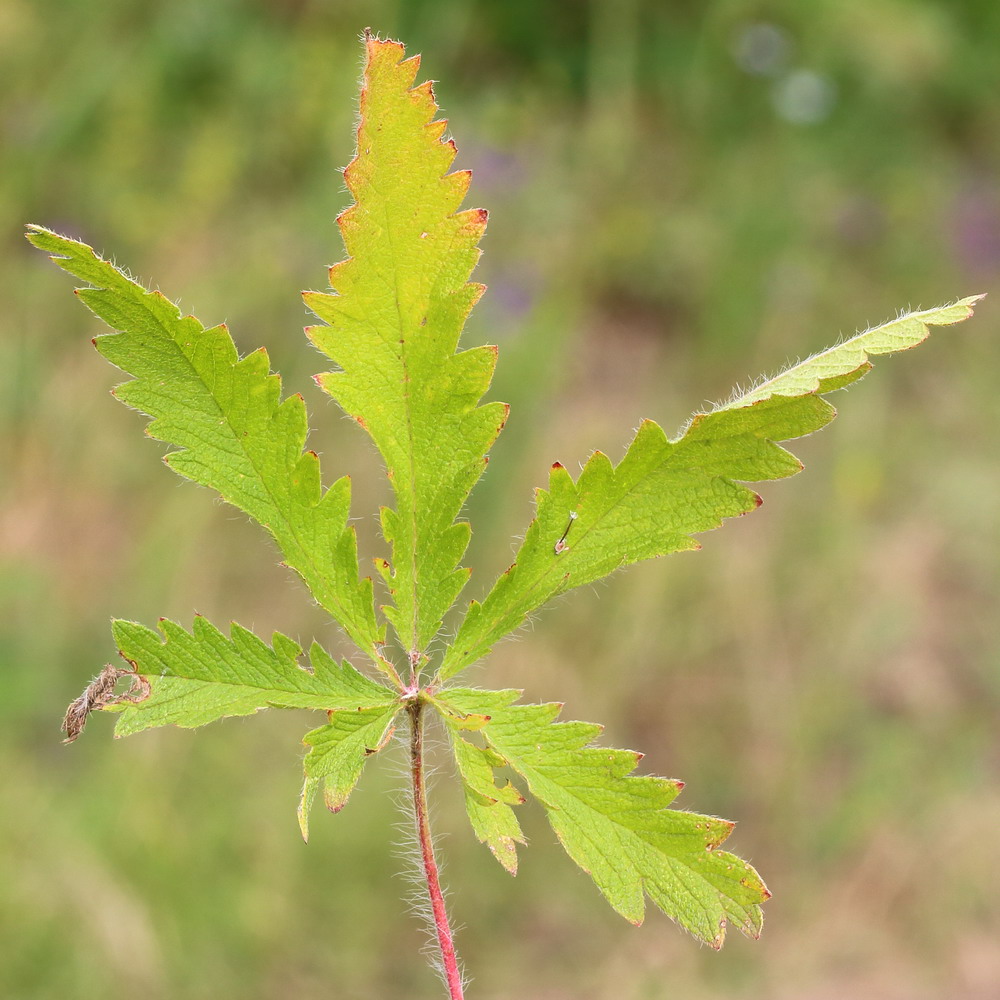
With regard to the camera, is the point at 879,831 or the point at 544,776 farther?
the point at 879,831

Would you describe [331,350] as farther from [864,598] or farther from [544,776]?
[864,598]

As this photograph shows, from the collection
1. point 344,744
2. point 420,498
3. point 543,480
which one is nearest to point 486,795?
point 344,744

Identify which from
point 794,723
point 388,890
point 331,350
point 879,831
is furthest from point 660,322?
point 331,350

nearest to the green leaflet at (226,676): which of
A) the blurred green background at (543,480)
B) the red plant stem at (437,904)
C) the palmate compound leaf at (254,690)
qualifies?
the palmate compound leaf at (254,690)

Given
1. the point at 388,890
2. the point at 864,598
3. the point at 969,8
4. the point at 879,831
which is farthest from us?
the point at 969,8

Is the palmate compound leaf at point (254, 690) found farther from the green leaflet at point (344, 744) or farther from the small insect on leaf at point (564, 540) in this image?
the small insect on leaf at point (564, 540)

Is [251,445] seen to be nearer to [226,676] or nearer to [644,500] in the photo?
[226,676]

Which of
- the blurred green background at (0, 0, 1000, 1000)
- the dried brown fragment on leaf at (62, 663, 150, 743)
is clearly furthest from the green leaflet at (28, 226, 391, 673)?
the blurred green background at (0, 0, 1000, 1000)
